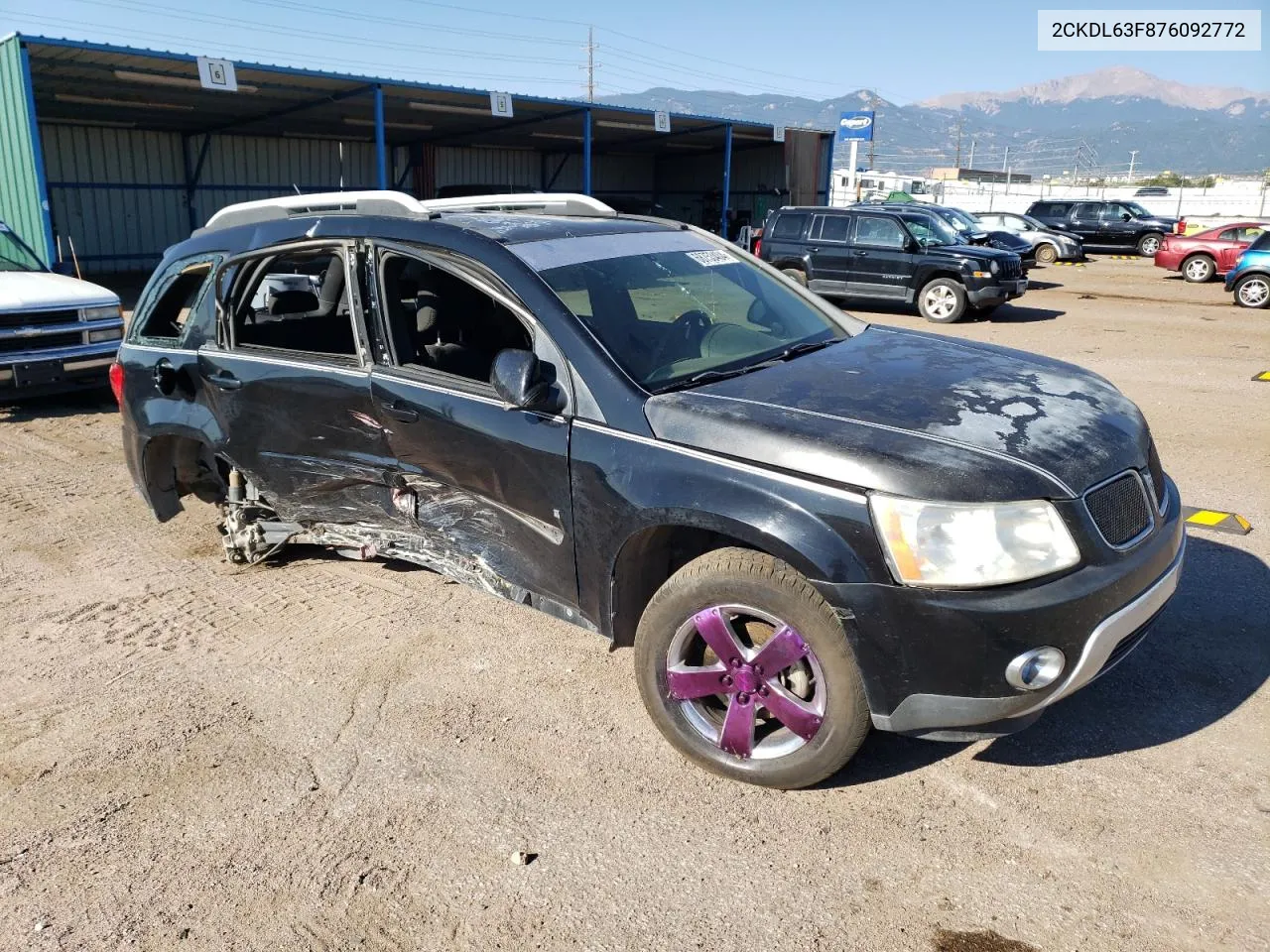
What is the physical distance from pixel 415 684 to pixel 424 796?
2.49 feet

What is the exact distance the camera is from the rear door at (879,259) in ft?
52.9

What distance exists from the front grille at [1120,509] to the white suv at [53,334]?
28.2 feet

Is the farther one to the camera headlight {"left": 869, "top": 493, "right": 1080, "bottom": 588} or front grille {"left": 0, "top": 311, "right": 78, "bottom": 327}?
front grille {"left": 0, "top": 311, "right": 78, "bottom": 327}

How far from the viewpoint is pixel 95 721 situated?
361cm

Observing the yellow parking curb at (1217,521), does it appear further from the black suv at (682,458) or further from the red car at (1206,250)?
the red car at (1206,250)

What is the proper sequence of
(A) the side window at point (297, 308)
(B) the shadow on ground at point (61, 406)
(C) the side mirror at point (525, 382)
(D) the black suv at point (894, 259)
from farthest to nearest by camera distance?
(D) the black suv at point (894, 259) → (B) the shadow on ground at point (61, 406) → (A) the side window at point (297, 308) → (C) the side mirror at point (525, 382)

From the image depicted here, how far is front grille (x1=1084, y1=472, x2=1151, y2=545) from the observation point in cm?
289

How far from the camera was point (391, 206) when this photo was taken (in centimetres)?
413

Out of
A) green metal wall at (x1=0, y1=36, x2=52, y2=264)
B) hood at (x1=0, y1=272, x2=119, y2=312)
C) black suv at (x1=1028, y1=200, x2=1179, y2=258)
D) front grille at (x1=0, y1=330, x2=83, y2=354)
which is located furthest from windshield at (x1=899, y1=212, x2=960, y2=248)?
black suv at (x1=1028, y1=200, x2=1179, y2=258)

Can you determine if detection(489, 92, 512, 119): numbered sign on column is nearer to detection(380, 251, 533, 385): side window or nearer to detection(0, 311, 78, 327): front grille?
detection(0, 311, 78, 327): front grille

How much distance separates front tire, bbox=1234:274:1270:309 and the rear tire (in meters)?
4.69

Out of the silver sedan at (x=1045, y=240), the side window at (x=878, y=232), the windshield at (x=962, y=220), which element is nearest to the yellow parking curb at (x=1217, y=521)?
the side window at (x=878, y=232)

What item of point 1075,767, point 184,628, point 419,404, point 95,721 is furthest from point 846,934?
point 184,628

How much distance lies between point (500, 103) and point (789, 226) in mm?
8160
